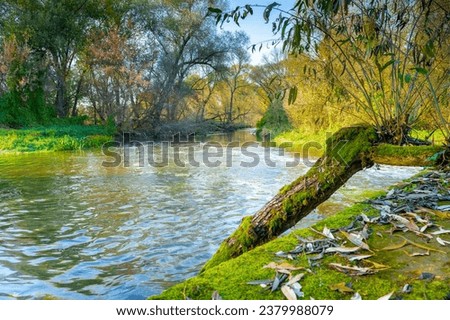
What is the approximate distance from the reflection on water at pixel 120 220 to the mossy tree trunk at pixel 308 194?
89cm

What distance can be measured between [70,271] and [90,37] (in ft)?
77.7

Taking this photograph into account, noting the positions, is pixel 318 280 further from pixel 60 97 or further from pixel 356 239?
pixel 60 97

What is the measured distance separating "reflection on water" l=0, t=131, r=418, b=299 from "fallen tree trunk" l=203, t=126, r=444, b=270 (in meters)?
0.91

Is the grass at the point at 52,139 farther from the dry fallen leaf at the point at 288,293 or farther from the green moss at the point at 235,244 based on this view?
the dry fallen leaf at the point at 288,293

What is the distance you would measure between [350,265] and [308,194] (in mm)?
1541

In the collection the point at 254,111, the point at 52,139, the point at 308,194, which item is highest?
the point at 254,111

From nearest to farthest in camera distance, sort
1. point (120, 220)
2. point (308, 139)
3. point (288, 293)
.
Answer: point (288, 293) → point (120, 220) → point (308, 139)

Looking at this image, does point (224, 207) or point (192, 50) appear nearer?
point (224, 207)

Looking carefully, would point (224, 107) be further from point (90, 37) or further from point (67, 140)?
point (67, 140)

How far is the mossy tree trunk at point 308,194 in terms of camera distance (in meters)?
3.65

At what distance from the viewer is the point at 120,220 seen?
629cm

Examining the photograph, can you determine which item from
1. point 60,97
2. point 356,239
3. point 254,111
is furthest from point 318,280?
point 254,111

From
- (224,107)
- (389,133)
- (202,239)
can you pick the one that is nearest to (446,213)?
(389,133)
